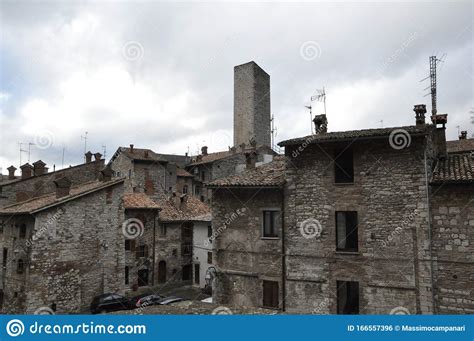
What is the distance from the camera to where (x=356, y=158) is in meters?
15.6

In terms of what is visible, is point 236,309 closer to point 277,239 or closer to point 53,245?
point 277,239

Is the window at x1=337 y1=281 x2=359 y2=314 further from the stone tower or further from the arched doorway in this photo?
the stone tower

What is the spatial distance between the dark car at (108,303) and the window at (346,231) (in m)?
14.5

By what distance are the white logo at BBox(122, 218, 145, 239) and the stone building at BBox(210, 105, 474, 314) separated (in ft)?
40.9

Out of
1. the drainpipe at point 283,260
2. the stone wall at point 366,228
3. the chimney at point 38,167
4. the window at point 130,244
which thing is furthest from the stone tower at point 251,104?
the stone wall at point 366,228

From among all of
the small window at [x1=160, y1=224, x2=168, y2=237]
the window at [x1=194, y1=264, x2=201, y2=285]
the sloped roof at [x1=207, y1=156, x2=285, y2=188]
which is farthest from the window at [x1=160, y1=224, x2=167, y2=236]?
the sloped roof at [x1=207, y1=156, x2=285, y2=188]

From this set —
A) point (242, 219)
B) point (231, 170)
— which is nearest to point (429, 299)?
point (242, 219)

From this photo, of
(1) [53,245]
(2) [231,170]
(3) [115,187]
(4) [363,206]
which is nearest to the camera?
(4) [363,206]

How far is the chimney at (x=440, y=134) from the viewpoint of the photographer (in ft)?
54.3

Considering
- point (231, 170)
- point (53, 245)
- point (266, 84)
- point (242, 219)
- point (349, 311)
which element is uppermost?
point (266, 84)

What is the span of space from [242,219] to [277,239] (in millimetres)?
2012

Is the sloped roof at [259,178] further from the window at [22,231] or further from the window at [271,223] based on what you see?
the window at [22,231]

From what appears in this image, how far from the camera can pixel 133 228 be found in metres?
28.9

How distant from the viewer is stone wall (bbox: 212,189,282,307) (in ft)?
55.4
